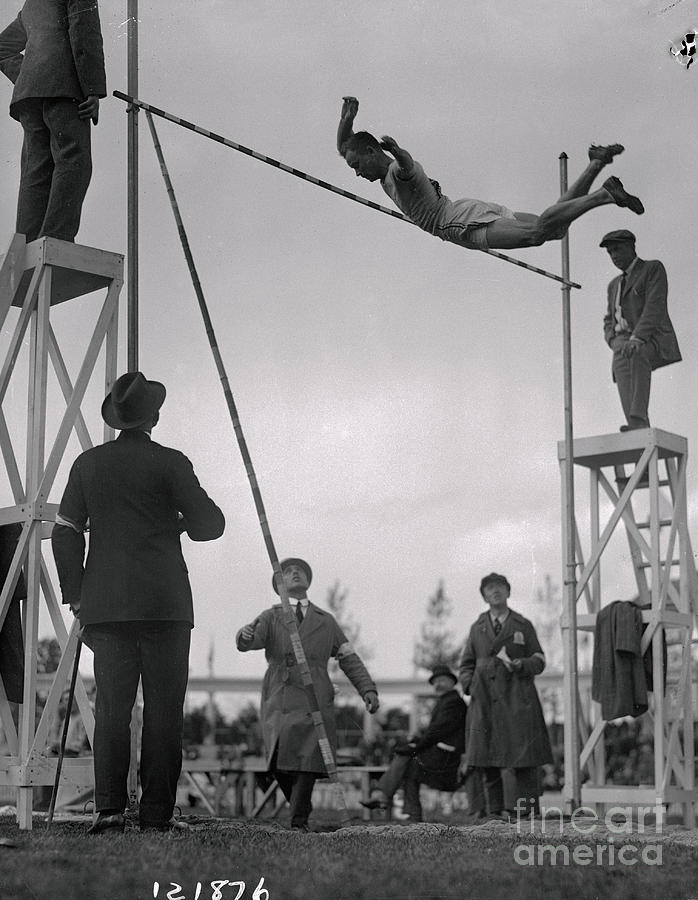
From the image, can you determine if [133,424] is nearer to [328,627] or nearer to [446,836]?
[446,836]

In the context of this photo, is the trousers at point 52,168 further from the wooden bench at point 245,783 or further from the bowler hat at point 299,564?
the wooden bench at point 245,783

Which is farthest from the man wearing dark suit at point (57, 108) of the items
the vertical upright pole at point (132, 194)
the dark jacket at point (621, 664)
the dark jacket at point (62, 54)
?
the dark jacket at point (621, 664)

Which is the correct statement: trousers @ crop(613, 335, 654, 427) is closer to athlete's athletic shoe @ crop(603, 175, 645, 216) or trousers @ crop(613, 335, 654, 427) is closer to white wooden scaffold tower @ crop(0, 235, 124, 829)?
athlete's athletic shoe @ crop(603, 175, 645, 216)

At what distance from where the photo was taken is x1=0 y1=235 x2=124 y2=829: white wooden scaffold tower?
5.96 m

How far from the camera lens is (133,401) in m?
5.60

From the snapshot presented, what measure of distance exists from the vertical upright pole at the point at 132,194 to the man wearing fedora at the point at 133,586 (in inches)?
35.9

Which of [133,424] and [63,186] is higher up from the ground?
[63,186]

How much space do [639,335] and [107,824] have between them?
18.2 feet

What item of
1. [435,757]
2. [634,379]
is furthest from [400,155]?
[435,757]

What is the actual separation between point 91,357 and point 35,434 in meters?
0.46

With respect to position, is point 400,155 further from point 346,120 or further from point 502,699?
point 502,699

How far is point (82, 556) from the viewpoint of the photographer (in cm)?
558

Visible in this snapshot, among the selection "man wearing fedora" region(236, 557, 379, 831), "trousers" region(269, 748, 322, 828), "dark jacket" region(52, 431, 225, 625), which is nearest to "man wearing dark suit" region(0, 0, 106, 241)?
"dark jacket" region(52, 431, 225, 625)

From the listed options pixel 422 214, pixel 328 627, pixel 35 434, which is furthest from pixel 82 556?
pixel 422 214
